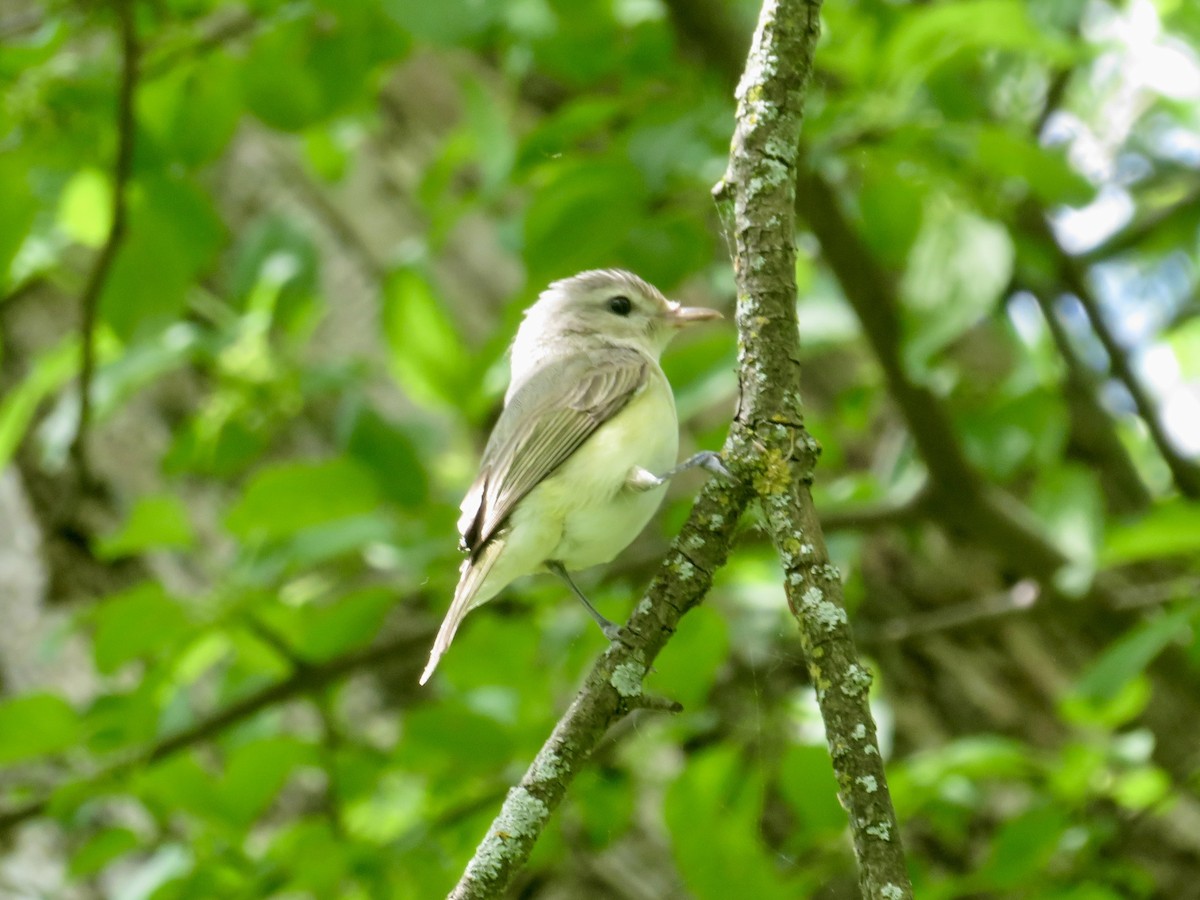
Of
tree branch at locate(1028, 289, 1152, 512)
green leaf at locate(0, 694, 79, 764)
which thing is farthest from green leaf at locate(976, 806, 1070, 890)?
green leaf at locate(0, 694, 79, 764)

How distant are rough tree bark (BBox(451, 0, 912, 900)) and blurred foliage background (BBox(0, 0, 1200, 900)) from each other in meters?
0.89

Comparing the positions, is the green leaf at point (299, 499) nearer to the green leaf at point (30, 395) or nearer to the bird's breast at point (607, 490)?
the green leaf at point (30, 395)

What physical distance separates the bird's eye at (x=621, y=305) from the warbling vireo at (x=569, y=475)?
0.39m

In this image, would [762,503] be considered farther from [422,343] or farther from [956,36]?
[422,343]

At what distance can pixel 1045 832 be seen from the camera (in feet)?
10.4

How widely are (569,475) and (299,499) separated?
2.90ft

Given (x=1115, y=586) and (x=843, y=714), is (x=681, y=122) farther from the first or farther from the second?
(x=1115, y=586)

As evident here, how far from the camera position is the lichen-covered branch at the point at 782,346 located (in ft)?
5.46

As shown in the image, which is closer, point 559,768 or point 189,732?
point 559,768

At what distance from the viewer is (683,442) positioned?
14.7 feet

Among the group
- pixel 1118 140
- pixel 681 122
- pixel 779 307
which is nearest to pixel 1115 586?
pixel 1118 140

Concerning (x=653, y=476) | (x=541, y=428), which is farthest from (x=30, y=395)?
(x=653, y=476)

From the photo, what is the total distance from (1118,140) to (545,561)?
10.0 ft

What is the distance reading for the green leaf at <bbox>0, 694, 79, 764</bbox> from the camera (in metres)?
3.14
